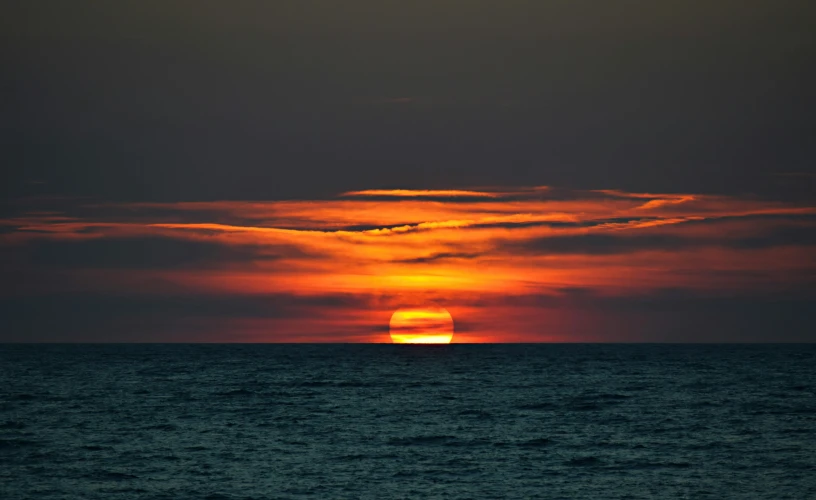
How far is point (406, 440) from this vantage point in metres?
52.9

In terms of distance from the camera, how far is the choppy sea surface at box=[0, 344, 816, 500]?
39781 millimetres

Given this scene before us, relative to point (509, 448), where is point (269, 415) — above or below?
above

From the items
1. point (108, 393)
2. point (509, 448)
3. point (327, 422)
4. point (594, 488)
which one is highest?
point (108, 393)

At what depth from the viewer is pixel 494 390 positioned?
289 ft

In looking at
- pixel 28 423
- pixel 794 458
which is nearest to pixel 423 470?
pixel 794 458

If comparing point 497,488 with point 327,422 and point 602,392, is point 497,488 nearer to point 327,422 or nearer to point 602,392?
point 327,422

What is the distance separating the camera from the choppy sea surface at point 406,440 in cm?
3978

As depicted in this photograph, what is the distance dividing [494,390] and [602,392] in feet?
33.6

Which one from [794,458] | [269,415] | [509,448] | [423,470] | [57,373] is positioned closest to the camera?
[423,470]

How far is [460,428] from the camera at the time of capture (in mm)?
57906

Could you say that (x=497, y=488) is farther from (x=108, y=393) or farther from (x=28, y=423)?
(x=108, y=393)

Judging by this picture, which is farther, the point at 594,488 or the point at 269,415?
the point at 269,415

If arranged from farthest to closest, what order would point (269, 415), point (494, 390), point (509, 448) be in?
point (494, 390) → point (269, 415) → point (509, 448)

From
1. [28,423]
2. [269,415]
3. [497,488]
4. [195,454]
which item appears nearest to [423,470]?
[497,488]
